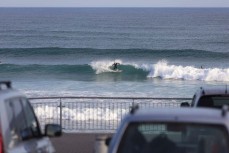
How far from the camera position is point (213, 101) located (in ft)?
41.8

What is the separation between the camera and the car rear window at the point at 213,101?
41.6ft

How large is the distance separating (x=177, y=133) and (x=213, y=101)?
557cm

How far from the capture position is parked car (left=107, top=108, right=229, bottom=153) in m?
7.11

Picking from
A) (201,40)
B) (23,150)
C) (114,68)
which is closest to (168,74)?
(114,68)

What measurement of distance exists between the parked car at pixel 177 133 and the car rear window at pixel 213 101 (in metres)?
5.25

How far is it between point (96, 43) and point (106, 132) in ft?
192

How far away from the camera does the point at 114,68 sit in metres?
51.9

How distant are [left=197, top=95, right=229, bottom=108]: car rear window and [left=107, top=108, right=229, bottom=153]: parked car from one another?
525cm

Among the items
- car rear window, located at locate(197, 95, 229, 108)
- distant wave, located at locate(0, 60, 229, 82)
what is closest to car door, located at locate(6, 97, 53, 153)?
car rear window, located at locate(197, 95, 229, 108)

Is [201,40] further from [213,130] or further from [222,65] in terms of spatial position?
[213,130]

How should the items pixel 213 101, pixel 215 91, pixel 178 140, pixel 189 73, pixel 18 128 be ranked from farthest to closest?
pixel 189 73 → pixel 215 91 → pixel 213 101 → pixel 18 128 → pixel 178 140

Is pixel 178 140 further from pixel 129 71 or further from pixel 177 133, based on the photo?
pixel 129 71

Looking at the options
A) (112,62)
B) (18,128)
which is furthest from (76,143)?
(112,62)

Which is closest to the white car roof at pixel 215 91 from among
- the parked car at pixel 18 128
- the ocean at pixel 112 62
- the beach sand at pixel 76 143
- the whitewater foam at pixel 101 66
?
the beach sand at pixel 76 143
